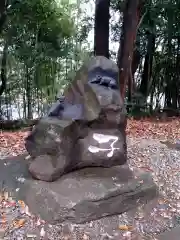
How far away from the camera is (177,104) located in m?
7.99

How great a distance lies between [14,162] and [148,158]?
1.41m

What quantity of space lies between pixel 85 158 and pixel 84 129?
238 millimetres

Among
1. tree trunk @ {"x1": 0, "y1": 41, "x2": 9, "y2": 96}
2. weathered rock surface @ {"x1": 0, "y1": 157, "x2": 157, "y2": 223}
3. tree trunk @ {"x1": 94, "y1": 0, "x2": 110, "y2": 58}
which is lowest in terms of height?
weathered rock surface @ {"x1": 0, "y1": 157, "x2": 157, "y2": 223}

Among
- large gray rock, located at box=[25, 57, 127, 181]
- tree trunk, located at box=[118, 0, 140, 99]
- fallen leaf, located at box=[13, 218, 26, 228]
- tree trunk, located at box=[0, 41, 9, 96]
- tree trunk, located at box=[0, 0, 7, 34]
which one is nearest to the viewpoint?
fallen leaf, located at box=[13, 218, 26, 228]

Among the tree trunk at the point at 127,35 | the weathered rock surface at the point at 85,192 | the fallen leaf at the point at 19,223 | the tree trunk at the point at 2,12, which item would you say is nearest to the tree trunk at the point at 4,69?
the tree trunk at the point at 2,12

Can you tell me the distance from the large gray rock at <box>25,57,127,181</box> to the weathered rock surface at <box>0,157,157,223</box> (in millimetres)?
81

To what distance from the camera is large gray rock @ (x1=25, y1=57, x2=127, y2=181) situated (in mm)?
2627

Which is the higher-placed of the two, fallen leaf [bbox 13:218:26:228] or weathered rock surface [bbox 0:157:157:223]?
weathered rock surface [bbox 0:157:157:223]

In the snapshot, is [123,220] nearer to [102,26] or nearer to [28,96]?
[102,26]

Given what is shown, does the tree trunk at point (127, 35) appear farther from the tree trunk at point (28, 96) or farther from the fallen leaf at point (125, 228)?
the fallen leaf at point (125, 228)

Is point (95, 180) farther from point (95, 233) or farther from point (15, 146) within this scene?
point (15, 146)

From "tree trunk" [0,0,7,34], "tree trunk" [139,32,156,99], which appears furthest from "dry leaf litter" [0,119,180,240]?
"tree trunk" [139,32,156,99]

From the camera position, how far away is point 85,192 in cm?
257

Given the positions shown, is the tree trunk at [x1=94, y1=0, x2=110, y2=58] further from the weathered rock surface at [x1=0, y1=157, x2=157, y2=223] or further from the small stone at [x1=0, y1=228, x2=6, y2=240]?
the small stone at [x1=0, y1=228, x2=6, y2=240]
